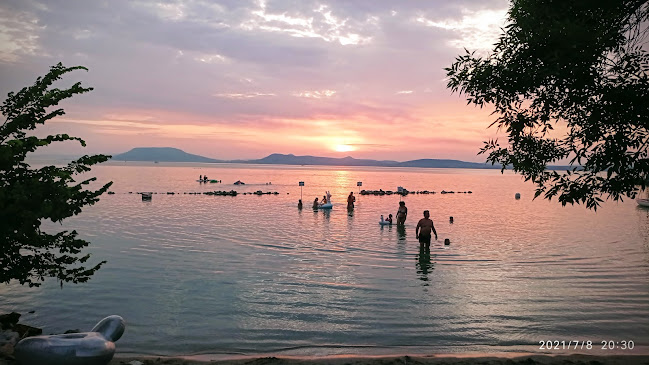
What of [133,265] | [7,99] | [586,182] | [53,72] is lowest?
[133,265]

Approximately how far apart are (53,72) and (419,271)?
52.0ft

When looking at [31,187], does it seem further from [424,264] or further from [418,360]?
[424,264]

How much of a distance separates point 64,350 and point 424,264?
16.4 m

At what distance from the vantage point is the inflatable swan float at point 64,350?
25.1 feet

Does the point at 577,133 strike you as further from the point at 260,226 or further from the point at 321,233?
the point at 260,226

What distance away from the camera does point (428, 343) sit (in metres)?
11.2

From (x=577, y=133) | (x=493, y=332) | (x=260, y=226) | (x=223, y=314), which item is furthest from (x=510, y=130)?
(x=260, y=226)

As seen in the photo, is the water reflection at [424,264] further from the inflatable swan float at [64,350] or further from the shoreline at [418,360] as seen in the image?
the inflatable swan float at [64,350]

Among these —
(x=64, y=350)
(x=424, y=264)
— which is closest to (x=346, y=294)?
(x=424, y=264)

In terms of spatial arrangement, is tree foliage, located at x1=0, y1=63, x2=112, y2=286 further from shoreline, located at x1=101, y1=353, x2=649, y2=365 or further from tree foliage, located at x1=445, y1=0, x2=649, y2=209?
tree foliage, located at x1=445, y1=0, x2=649, y2=209

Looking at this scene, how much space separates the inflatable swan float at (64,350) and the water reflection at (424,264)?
12256mm

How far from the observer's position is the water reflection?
18661mm

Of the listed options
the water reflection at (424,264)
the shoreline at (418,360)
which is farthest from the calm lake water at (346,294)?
the shoreline at (418,360)

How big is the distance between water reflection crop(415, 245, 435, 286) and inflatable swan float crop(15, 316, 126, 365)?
483 inches
